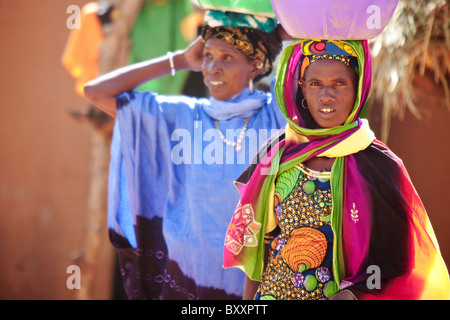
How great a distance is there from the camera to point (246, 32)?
371 centimetres

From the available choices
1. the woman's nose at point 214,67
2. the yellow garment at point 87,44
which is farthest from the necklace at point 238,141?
the yellow garment at point 87,44

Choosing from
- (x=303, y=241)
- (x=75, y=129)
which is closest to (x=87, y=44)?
(x=75, y=129)

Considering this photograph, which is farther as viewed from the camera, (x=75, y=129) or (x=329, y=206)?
(x=75, y=129)

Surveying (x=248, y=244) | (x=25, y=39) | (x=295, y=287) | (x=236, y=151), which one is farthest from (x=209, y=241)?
(x=25, y=39)

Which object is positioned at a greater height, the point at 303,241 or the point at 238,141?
the point at 238,141

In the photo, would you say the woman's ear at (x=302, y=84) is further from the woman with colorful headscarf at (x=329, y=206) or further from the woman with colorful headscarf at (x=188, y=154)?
the woman with colorful headscarf at (x=188, y=154)

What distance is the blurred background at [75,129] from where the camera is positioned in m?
4.89

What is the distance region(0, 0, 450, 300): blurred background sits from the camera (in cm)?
489

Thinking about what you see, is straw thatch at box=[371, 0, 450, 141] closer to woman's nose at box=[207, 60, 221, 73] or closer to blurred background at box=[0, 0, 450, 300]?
blurred background at box=[0, 0, 450, 300]

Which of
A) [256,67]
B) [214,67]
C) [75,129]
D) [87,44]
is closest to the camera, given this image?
[214,67]

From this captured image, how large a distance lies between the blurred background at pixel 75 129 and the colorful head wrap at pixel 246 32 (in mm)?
1120

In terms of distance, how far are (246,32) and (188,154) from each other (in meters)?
0.77

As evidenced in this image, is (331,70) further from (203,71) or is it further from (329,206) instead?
(203,71)

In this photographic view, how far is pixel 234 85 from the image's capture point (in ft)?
12.3
